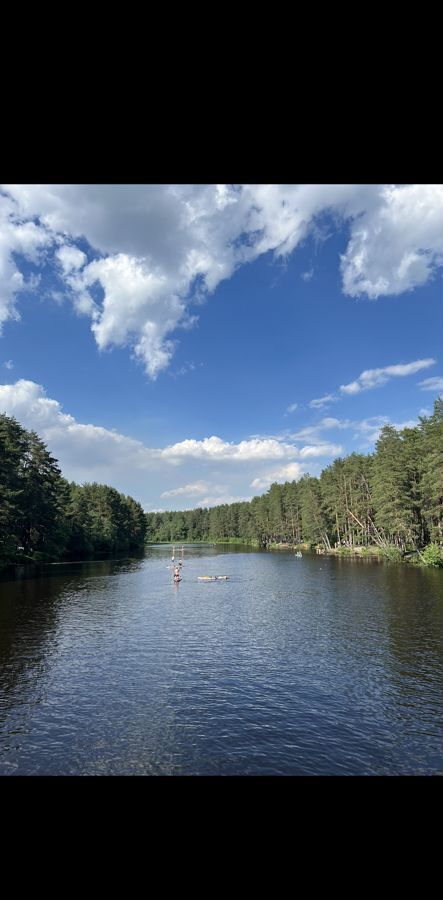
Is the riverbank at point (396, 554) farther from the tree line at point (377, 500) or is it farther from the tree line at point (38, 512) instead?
the tree line at point (38, 512)

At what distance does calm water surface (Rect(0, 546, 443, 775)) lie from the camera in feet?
46.3

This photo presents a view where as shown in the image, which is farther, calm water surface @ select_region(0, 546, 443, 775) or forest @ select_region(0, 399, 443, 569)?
forest @ select_region(0, 399, 443, 569)

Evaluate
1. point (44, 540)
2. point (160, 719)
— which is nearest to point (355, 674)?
point (160, 719)

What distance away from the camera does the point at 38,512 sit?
73.2 metres

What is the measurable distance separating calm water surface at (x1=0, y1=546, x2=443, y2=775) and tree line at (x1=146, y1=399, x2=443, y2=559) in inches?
964

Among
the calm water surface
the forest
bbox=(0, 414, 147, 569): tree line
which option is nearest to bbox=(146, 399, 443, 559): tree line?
the forest

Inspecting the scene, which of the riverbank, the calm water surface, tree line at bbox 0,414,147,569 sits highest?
tree line at bbox 0,414,147,569

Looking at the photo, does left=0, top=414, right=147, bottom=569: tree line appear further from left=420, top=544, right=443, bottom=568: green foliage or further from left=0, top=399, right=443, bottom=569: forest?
left=420, top=544, right=443, bottom=568: green foliage

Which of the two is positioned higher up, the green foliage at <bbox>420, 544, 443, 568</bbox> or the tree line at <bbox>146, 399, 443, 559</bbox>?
the tree line at <bbox>146, 399, 443, 559</bbox>

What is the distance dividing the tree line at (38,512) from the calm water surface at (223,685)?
23295mm

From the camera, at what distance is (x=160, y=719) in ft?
55.3
